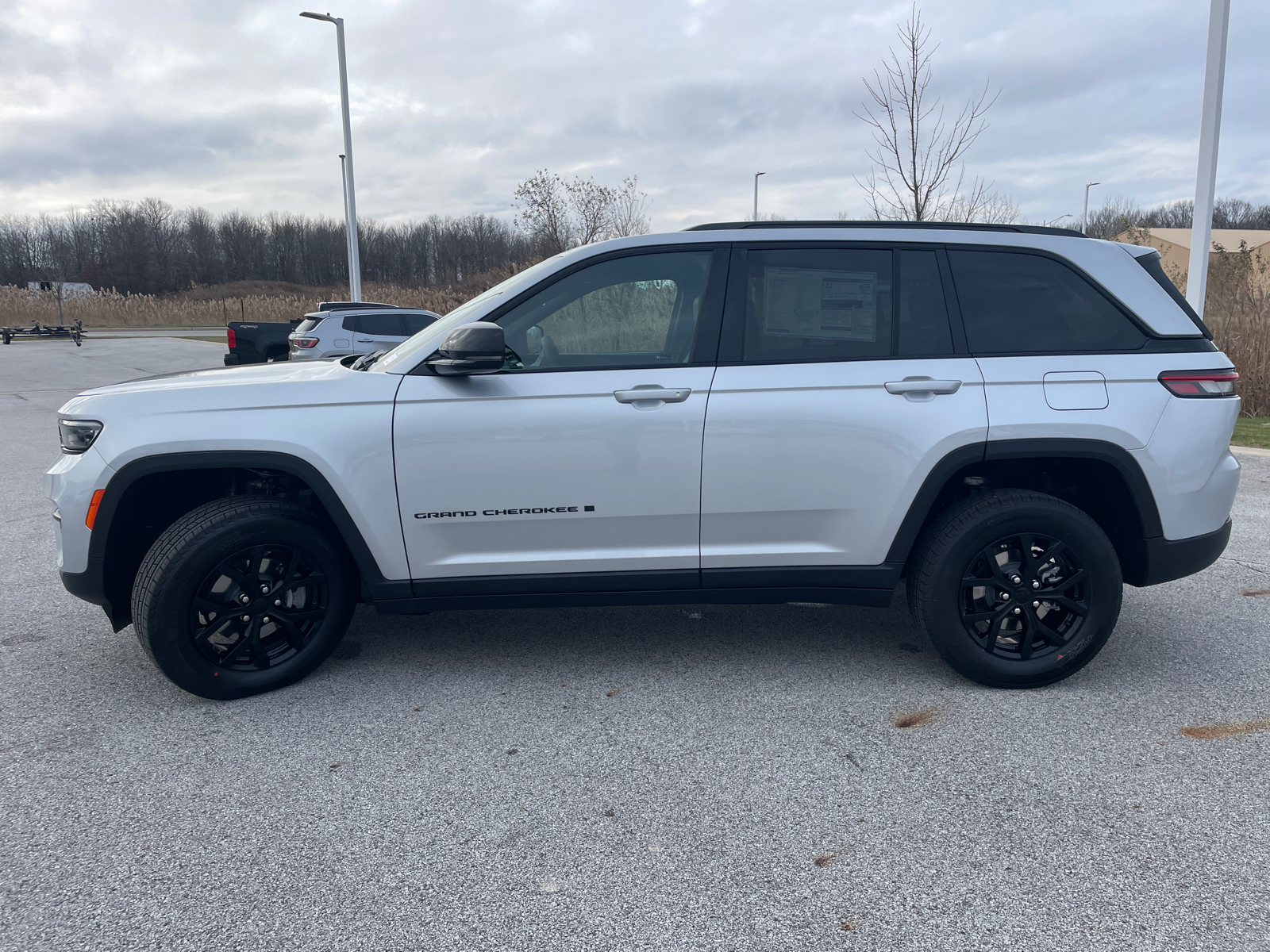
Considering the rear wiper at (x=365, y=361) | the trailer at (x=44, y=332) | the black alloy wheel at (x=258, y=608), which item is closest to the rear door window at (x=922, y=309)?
the rear wiper at (x=365, y=361)

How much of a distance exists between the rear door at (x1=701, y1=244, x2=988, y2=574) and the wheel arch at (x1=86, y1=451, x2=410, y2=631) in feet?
4.63

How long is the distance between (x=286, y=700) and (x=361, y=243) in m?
78.8

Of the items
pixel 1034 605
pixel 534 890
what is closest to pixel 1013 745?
pixel 1034 605

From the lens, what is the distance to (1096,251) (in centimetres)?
362

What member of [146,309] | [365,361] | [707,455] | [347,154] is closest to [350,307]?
[347,154]

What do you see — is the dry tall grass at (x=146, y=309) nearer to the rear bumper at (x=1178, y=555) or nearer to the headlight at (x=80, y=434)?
the headlight at (x=80, y=434)

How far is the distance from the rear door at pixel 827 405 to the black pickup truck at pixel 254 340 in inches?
504

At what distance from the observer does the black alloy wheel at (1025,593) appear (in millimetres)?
3516

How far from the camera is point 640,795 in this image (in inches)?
111

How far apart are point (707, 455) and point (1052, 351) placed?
1476mm

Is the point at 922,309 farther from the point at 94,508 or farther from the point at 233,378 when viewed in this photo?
the point at 94,508

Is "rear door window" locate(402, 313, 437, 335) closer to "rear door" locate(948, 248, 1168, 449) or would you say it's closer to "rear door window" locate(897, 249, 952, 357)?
"rear door window" locate(897, 249, 952, 357)

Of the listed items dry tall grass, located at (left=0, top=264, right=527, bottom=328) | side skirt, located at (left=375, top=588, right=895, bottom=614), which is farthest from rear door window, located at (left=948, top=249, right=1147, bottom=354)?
dry tall grass, located at (left=0, top=264, right=527, bottom=328)

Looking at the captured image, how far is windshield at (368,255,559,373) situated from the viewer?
3.52 meters
